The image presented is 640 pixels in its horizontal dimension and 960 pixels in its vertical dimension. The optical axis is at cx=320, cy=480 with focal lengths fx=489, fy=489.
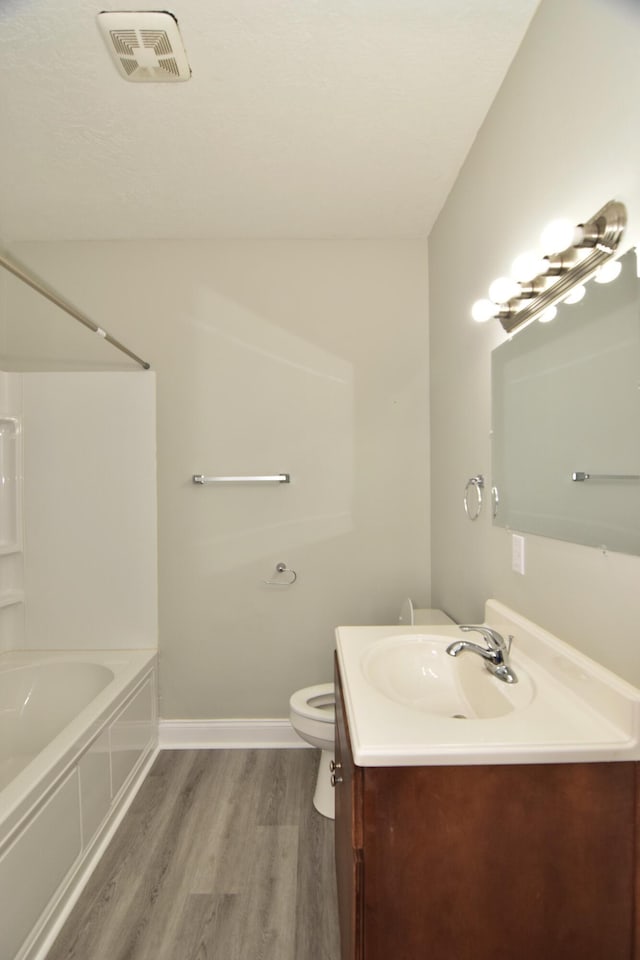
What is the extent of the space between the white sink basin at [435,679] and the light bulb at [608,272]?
90 cm

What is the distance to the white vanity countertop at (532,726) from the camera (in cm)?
85

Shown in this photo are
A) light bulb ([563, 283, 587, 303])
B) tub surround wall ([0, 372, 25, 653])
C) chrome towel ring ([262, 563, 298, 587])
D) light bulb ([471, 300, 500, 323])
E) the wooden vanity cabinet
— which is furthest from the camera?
chrome towel ring ([262, 563, 298, 587])

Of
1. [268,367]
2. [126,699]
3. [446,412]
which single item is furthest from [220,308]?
[126,699]

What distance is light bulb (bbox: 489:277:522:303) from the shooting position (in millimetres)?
1311

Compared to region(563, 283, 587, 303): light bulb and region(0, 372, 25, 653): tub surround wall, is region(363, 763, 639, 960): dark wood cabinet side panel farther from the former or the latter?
region(0, 372, 25, 653): tub surround wall

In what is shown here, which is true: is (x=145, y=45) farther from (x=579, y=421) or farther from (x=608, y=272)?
(x=579, y=421)

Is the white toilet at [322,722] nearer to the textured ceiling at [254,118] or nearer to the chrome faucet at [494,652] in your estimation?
the chrome faucet at [494,652]

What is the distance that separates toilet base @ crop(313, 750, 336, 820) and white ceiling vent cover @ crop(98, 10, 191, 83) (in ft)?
7.92

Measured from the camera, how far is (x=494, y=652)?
121 cm

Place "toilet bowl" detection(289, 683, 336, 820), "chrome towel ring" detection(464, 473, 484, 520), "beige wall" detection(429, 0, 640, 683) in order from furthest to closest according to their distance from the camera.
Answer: "toilet bowl" detection(289, 683, 336, 820)
"chrome towel ring" detection(464, 473, 484, 520)
"beige wall" detection(429, 0, 640, 683)

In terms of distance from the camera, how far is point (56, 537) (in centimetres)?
241

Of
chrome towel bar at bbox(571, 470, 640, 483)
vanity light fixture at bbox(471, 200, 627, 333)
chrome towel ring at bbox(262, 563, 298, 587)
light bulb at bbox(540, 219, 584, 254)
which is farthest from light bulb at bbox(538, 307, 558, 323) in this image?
chrome towel ring at bbox(262, 563, 298, 587)

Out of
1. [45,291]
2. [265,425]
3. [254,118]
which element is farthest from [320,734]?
[254,118]

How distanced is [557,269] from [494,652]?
929mm
